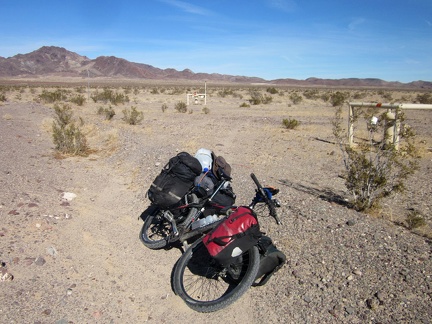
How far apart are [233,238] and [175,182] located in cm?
128

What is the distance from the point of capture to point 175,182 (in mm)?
4203

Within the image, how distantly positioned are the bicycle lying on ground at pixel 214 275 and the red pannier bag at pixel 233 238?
15cm

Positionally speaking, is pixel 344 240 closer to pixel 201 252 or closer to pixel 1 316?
pixel 201 252

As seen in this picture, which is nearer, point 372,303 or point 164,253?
point 372,303

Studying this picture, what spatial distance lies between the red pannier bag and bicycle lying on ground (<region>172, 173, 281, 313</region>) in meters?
0.15

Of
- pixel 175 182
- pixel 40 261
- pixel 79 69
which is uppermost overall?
pixel 79 69

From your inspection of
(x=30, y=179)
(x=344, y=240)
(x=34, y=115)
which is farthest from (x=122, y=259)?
(x=34, y=115)

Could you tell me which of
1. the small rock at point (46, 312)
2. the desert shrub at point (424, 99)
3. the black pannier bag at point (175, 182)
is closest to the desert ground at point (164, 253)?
the small rock at point (46, 312)

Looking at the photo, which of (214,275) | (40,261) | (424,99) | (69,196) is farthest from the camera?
(424,99)

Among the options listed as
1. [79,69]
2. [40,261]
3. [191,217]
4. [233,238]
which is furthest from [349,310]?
[79,69]

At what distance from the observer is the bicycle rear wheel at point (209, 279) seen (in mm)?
3191

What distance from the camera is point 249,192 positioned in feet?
20.6

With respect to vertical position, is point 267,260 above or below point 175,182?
below

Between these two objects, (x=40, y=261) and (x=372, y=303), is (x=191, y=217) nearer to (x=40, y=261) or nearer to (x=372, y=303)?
(x=40, y=261)
